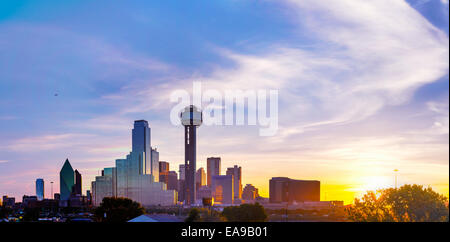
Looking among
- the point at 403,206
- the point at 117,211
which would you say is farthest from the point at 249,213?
the point at 403,206

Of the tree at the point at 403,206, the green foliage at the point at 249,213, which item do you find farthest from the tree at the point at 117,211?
the tree at the point at 403,206

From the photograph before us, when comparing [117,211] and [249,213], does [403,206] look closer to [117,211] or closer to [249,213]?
[249,213]

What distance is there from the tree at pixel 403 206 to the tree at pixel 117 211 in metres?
74.0

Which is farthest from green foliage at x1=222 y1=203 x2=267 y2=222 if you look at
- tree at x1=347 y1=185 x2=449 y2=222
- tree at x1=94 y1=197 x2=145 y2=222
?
tree at x1=347 y1=185 x2=449 y2=222

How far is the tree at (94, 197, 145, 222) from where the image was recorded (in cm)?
15838

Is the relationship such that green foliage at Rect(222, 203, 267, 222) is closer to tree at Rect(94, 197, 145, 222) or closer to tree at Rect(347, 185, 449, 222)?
tree at Rect(94, 197, 145, 222)

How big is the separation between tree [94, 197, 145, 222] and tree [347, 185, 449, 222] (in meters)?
74.0

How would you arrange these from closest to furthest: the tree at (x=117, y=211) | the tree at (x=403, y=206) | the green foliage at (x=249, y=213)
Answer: the tree at (x=403, y=206) → the tree at (x=117, y=211) → the green foliage at (x=249, y=213)

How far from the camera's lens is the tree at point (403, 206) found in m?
118

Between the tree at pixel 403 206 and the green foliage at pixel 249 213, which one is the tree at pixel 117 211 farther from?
the tree at pixel 403 206

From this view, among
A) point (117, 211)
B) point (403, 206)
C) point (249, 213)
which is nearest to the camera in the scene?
point (403, 206)

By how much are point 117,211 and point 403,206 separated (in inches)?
3624

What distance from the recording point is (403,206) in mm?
123312
